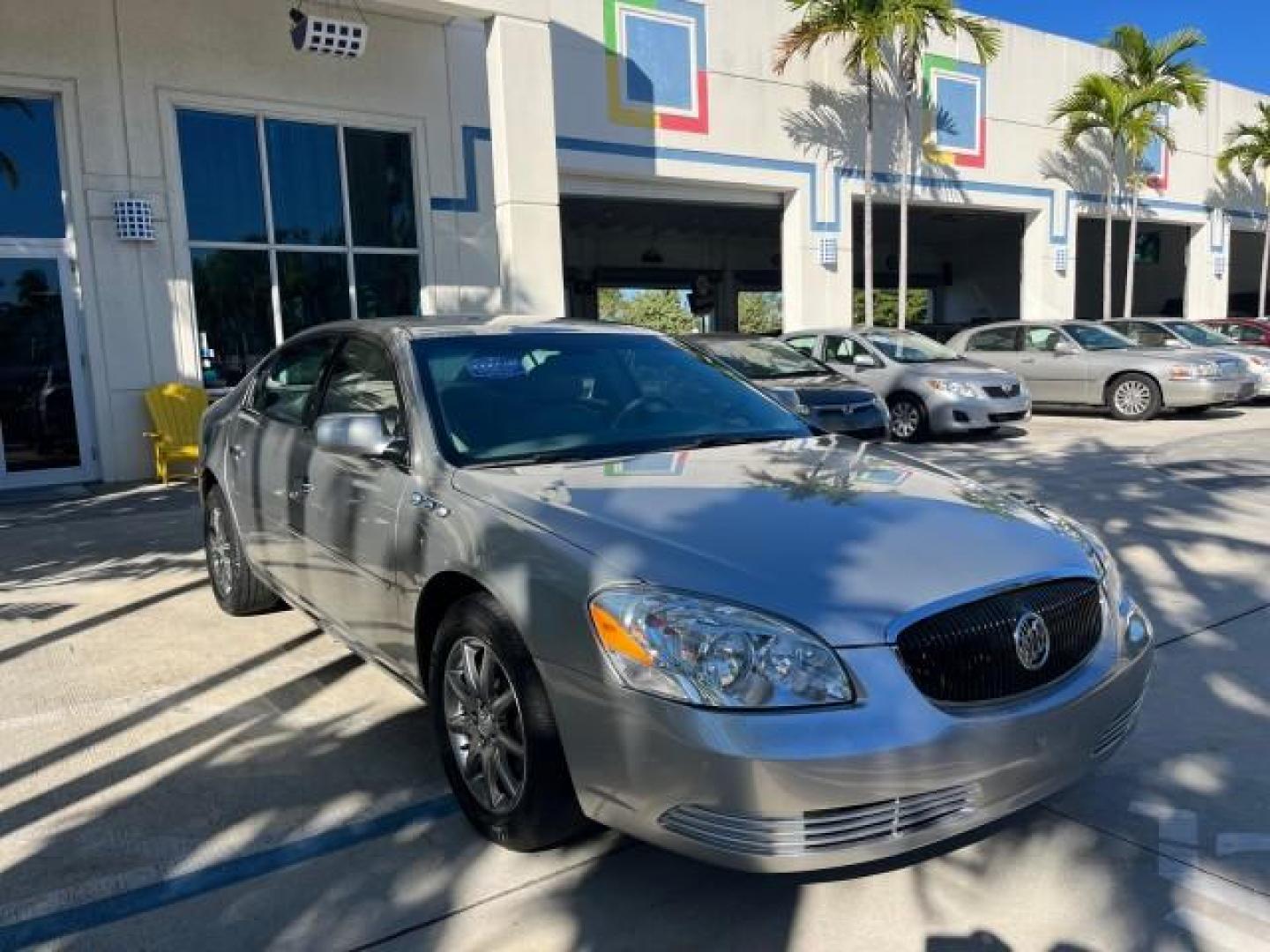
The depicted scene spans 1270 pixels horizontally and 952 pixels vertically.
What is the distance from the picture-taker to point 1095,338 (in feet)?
46.5

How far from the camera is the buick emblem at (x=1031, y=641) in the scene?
2500mm

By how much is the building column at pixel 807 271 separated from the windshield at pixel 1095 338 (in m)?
4.15

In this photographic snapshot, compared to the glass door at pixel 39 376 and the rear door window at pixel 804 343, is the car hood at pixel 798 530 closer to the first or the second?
the glass door at pixel 39 376

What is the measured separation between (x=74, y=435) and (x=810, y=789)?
10722mm

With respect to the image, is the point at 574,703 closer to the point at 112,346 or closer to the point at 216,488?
the point at 216,488

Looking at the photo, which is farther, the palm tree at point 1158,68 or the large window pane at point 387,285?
the palm tree at point 1158,68

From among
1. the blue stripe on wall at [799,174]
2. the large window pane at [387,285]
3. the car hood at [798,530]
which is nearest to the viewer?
the car hood at [798,530]

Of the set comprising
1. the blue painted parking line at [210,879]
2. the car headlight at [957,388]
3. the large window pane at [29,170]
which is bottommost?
the blue painted parking line at [210,879]

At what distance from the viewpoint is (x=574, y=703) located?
8.17 ft

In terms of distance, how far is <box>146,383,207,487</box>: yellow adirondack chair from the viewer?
Answer: 1050 cm

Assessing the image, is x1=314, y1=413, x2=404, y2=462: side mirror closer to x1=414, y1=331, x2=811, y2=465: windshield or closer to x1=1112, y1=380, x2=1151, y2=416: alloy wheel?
x1=414, y1=331, x2=811, y2=465: windshield

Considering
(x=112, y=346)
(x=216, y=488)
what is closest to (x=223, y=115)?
(x=112, y=346)

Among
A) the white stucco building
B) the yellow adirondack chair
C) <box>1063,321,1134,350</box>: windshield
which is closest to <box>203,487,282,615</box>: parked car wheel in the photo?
the yellow adirondack chair

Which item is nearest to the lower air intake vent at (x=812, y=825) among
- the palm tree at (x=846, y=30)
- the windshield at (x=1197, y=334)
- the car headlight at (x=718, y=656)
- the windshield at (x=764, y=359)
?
the car headlight at (x=718, y=656)
